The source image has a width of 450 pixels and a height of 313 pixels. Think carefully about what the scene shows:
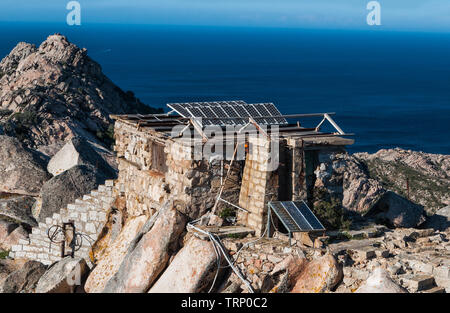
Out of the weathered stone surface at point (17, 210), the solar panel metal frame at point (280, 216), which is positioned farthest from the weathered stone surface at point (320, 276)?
the weathered stone surface at point (17, 210)

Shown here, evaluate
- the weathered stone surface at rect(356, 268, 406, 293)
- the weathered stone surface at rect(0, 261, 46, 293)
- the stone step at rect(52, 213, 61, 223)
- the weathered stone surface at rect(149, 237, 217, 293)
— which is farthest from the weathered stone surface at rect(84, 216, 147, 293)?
the weathered stone surface at rect(356, 268, 406, 293)

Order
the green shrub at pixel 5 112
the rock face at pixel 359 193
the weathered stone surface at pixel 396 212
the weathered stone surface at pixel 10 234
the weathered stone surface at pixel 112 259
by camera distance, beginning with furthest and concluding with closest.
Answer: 1. the green shrub at pixel 5 112
2. the weathered stone surface at pixel 10 234
3. the rock face at pixel 359 193
4. the weathered stone surface at pixel 396 212
5. the weathered stone surface at pixel 112 259

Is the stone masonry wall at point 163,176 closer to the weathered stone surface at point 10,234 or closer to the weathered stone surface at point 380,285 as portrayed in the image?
the weathered stone surface at point 10,234

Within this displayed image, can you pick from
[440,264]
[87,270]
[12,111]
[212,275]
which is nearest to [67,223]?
[87,270]

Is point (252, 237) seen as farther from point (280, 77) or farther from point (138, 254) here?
point (280, 77)

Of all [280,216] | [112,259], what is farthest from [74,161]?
[280,216]

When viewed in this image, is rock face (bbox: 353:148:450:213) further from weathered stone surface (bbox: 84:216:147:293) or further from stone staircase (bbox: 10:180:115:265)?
weathered stone surface (bbox: 84:216:147:293)
